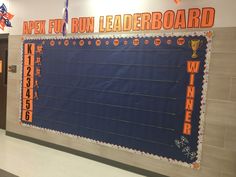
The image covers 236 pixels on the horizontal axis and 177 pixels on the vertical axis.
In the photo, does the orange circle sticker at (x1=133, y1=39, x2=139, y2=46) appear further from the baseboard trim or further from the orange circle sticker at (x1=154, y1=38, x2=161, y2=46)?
the baseboard trim

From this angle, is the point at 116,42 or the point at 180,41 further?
the point at 116,42

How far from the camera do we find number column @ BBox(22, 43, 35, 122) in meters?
4.30

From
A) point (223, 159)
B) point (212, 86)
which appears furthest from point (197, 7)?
point (223, 159)

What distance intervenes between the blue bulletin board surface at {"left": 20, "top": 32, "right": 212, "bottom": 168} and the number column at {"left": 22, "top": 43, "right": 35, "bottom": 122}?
0.02m

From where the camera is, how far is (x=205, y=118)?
9.34ft

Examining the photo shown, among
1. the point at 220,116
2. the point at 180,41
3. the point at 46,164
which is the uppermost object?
the point at 180,41

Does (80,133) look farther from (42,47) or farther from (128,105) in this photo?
(42,47)

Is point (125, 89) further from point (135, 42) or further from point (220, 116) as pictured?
point (220, 116)

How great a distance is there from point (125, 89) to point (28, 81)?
1.89 m

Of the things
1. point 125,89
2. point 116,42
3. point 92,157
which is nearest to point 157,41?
point 116,42

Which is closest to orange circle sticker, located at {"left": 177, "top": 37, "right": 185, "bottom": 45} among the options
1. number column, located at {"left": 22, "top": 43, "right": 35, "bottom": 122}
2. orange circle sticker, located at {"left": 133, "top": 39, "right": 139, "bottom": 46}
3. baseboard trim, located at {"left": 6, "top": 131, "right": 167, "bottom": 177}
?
orange circle sticker, located at {"left": 133, "top": 39, "right": 139, "bottom": 46}

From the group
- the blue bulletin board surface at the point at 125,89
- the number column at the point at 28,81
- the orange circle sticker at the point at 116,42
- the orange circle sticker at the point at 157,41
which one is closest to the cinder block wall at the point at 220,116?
the blue bulletin board surface at the point at 125,89

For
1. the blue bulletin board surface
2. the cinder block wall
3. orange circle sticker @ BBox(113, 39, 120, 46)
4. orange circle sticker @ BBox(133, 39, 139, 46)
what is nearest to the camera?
the cinder block wall

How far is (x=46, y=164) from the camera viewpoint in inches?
138
